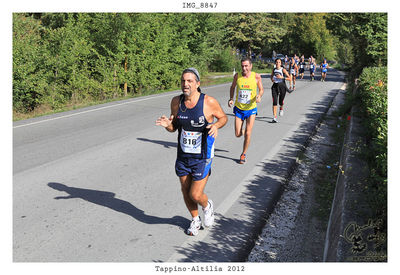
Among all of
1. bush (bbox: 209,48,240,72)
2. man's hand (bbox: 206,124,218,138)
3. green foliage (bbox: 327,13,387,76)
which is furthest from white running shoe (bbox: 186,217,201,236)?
bush (bbox: 209,48,240,72)

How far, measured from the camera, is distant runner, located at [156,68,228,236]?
13.1 ft

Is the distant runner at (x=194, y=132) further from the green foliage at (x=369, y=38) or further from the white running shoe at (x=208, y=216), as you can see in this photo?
the green foliage at (x=369, y=38)

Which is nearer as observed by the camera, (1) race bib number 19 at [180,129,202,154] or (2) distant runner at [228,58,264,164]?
(1) race bib number 19 at [180,129,202,154]

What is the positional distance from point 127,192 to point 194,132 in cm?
195

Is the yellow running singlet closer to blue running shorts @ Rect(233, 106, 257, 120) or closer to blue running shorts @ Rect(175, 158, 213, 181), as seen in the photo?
blue running shorts @ Rect(233, 106, 257, 120)

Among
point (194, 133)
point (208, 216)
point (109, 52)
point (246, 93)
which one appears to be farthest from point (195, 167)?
point (109, 52)

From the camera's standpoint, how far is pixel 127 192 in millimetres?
5434

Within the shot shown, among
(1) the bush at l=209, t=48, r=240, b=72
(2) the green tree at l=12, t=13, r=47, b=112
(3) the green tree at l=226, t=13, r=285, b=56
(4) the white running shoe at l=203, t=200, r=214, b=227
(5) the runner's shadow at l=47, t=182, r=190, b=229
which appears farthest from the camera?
(3) the green tree at l=226, t=13, r=285, b=56

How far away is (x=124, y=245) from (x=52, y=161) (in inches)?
142

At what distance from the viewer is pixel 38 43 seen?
1536cm

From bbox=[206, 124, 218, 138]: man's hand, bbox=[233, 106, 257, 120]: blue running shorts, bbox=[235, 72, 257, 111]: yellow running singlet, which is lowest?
bbox=[206, 124, 218, 138]: man's hand

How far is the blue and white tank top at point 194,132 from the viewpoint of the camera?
3.99 m

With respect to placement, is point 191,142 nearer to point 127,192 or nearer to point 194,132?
point 194,132

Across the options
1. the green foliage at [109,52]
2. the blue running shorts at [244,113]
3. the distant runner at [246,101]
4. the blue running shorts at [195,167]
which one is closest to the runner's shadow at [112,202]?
the blue running shorts at [195,167]
